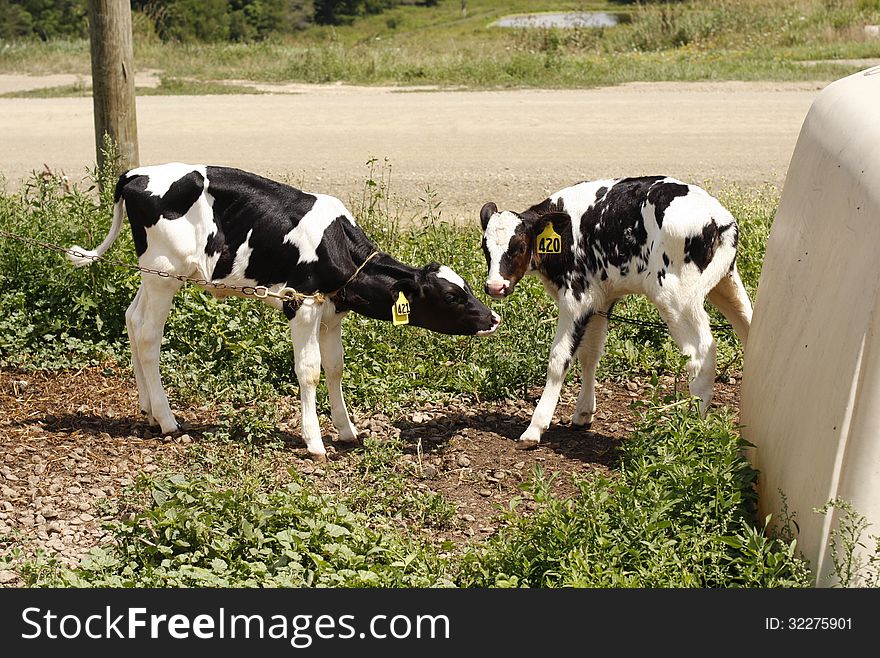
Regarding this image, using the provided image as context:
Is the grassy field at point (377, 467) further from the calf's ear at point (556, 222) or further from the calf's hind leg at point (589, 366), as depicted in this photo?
the calf's ear at point (556, 222)

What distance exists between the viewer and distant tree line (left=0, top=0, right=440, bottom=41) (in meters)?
38.2

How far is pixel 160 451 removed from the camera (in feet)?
23.3

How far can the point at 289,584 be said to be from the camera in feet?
16.4

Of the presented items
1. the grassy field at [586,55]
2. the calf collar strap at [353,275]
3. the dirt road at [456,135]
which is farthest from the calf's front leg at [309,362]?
the grassy field at [586,55]

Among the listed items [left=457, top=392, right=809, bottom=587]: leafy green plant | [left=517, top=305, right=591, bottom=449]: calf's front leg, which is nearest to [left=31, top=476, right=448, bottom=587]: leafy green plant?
[left=457, top=392, right=809, bottom=587]: leafy green plant

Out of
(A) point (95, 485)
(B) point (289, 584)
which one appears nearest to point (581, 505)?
(B) point (289, 584)

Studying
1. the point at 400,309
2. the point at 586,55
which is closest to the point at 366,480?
the point at 400,309

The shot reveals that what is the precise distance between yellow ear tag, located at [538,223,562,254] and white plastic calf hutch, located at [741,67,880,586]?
1.23 meters

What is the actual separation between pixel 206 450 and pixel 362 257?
1.54 m

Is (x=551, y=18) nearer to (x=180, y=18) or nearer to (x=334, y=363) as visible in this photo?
(x=180, y=18)

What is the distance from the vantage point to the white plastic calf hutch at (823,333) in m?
4.64

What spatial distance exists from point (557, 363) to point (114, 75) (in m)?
4.67

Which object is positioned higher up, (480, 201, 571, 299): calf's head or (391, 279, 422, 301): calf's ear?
(480, 201, 571, 299): calf's head

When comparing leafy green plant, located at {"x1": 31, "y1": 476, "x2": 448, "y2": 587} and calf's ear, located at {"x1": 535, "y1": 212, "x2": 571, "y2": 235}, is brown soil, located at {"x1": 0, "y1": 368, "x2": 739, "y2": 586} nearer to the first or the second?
leafy green plant, located at {"x1": 31, "y1": 476, "x2": 448, "y2": 587}
